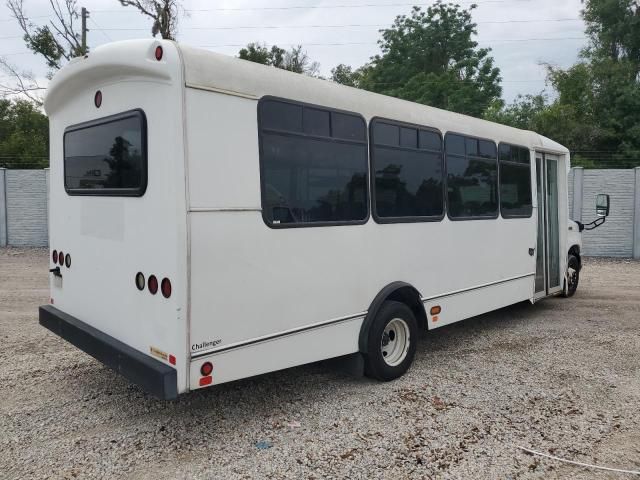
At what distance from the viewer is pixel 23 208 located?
49.5ft

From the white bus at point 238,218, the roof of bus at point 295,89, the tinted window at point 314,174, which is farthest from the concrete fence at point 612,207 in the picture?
the tinted window at point 314,174

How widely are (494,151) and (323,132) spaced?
3.02 meters

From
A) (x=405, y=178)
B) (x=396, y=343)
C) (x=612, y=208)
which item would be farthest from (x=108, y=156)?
(x=612, y=208)

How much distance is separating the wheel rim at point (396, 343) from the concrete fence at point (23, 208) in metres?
13.2

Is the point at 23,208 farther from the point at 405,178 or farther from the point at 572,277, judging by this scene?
the point at 572,277

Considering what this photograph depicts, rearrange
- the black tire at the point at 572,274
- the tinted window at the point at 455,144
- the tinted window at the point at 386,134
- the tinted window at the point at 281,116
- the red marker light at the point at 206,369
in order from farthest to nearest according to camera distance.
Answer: the black tire at the point at 572,274 < the tinted window at the point at 455,144 < the tinted window at the point at 386,134 < the tinted window at the point at 281,116 < the red marker light at the point at 206,369

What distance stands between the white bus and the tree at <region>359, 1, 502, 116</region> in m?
22.0

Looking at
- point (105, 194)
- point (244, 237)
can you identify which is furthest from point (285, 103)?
point (105, 194)

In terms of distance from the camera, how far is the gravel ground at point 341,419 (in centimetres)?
333

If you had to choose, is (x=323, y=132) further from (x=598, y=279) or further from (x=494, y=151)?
(x=598, y=279)

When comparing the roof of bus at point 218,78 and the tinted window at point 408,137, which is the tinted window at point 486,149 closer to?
the roof of bus at point 218,78

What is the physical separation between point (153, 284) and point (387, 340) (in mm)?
2369

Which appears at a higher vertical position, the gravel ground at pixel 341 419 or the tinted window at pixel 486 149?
the tinted window at pixel 486 149

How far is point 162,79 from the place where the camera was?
334 cm
